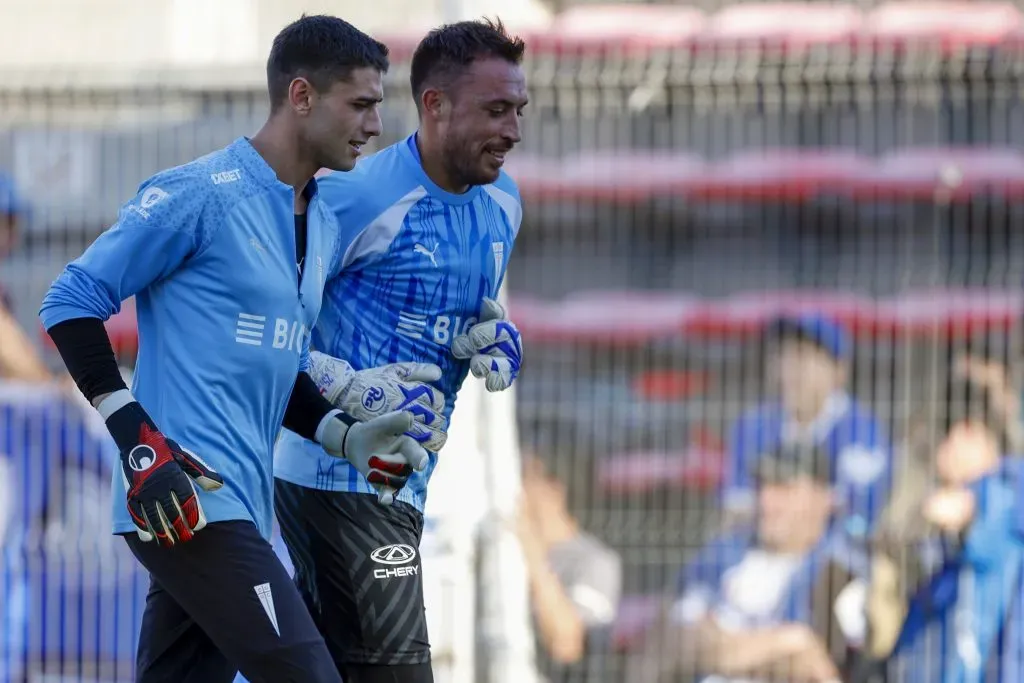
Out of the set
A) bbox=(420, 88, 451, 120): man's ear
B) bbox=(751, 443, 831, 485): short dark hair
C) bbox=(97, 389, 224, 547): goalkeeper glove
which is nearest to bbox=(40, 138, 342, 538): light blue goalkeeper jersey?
bbox=(97, 389, 224, 547): goalkeeper glove

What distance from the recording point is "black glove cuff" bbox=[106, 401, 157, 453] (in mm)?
4147

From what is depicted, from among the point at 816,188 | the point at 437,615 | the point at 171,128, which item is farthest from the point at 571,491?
the point at 171,128

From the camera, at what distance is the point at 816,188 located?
28.1 ft

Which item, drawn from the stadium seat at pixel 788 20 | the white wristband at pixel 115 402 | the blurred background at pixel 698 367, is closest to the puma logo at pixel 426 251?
the white wristband at pixel 115 402

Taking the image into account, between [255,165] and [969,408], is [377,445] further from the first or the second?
[969,408]

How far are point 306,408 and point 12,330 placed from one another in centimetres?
437

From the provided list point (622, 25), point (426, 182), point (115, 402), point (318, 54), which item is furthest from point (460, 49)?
point (622, 25)

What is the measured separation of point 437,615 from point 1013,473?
2523mm

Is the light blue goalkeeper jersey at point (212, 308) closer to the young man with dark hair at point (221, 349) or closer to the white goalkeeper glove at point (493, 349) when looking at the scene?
the young man with dark hair at point (221, 349)

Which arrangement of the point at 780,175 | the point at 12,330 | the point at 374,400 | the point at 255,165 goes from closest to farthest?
1. the point at 255,165
2. the point at 374,400
3. the point at 780,175
4. the point at 12,330

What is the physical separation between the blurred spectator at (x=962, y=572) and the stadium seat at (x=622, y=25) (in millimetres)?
2730

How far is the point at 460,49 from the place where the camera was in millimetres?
5234

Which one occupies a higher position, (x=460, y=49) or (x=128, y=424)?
(x=460, y=49)

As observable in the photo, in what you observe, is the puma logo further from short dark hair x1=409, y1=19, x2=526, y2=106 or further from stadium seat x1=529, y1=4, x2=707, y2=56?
stadium seat x1=529, y1=4, x2=707, y2=56
